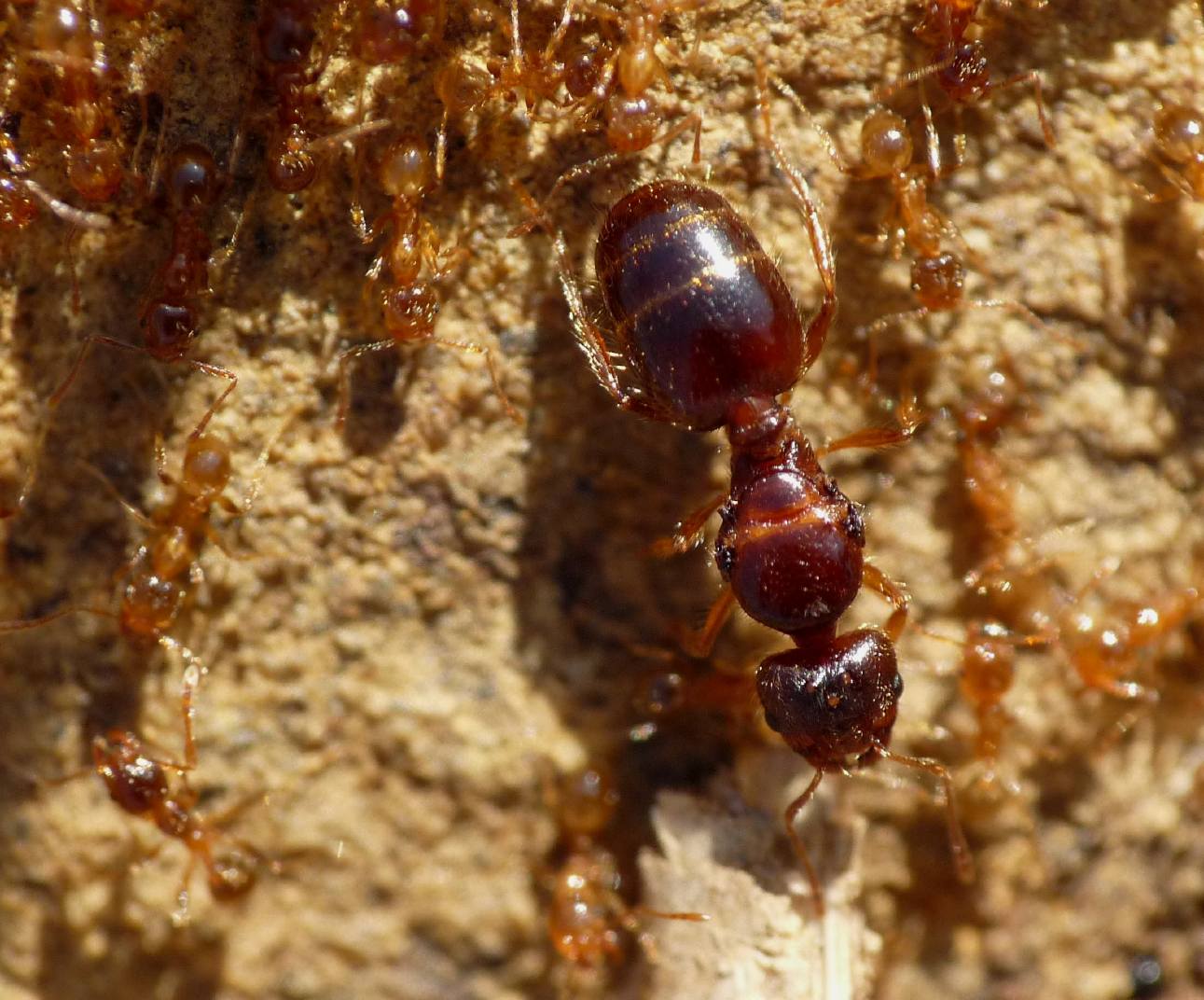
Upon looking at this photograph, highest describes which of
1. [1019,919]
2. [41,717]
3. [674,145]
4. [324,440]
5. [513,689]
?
[674,145]

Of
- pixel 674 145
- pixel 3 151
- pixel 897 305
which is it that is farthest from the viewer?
pixel 897 305

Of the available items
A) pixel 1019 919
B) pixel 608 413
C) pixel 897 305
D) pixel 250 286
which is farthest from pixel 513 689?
pixel 1019 919

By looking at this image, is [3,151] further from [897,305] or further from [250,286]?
[897,305]

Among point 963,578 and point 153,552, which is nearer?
point 153,552

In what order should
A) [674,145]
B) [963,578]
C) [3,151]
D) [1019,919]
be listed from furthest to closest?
[1019,919] → [963,578] → [674,145] → [3,151]

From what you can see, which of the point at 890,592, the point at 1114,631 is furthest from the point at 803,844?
the point at 1114,631

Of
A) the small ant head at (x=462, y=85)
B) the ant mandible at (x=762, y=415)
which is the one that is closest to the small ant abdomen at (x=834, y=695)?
the ant mandible at (x=762, y=415)

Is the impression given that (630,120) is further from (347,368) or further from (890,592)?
(890,592)

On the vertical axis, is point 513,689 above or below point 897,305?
below
